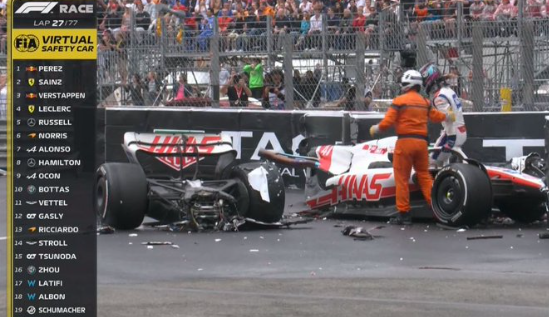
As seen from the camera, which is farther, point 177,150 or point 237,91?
point 237,91

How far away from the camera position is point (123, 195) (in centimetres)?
1165

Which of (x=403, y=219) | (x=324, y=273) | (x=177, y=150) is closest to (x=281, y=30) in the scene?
(x=177, y=150)

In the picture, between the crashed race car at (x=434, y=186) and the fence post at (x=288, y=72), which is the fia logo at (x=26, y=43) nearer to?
the crashed race car at (x=434, y=186)

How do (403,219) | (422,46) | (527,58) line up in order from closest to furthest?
(403,219) < (527,58) < (422,46)

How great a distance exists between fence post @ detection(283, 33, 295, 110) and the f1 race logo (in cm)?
1325

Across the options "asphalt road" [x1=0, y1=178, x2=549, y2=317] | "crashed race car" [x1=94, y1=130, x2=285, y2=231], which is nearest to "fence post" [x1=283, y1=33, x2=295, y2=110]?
"crashed race car" [x1=94, y1=130, x2=285, y2=231]

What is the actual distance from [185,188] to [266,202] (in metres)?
0.91

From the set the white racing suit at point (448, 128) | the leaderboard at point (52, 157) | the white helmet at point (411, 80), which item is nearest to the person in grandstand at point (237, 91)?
the white racing suit at point (448, 128)

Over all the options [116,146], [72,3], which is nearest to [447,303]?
[72,3]

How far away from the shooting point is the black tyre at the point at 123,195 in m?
11.7

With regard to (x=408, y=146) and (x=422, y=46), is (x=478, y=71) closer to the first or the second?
(x=422, y=46)

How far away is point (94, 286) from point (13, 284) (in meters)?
0.35

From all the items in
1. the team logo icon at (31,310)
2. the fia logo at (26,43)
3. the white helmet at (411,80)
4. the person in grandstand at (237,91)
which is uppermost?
the fia logo at (26,43)

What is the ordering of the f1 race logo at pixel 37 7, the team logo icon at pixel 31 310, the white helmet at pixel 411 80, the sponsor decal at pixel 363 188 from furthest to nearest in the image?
the sponsor decal at pixel 363 188 → the white helmet at pixel 411 80 → the team logo icon at pixel 31 310 → the f1 race logo at pixel 37 7
